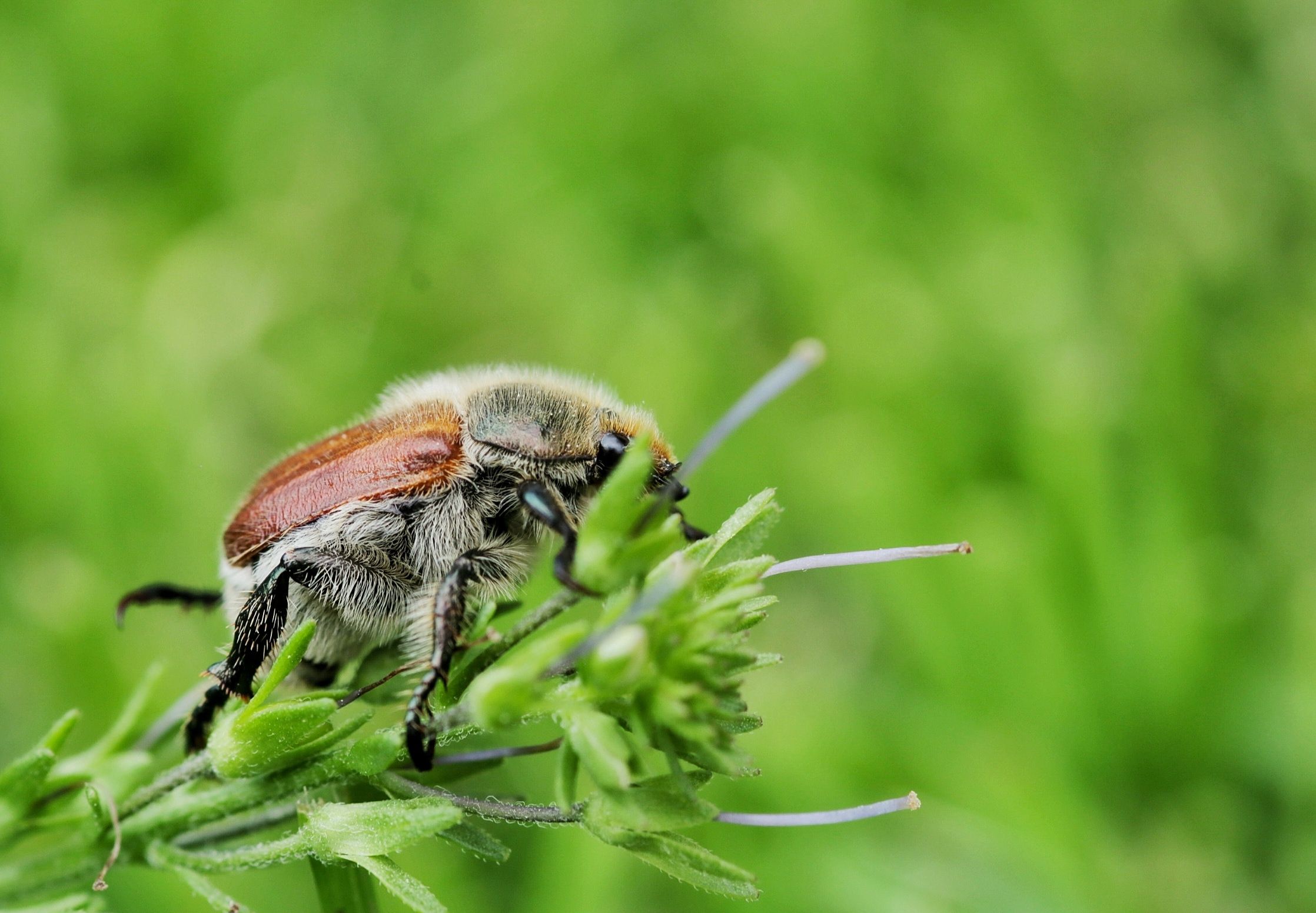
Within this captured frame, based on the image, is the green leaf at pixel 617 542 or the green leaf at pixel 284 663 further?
the green leaf at pixel 284 663

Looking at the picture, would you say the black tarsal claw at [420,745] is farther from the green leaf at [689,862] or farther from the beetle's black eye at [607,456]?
the beetle's black eye at [607,456]

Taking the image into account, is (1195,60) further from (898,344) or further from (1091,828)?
(1091,828)

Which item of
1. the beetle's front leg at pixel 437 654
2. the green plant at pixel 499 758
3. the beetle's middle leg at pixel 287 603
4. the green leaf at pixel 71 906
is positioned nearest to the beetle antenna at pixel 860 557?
the green plant at pixel 499 758

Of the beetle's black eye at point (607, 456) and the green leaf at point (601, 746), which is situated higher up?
the beetle's black eye at point (607, 456)

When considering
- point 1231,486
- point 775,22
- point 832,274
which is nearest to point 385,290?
point 832,274

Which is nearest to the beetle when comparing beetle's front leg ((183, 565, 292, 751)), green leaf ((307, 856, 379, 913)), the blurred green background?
beetle's front leg ((183, 565, 292, 751))

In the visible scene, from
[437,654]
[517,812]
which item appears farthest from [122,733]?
[517,812]
